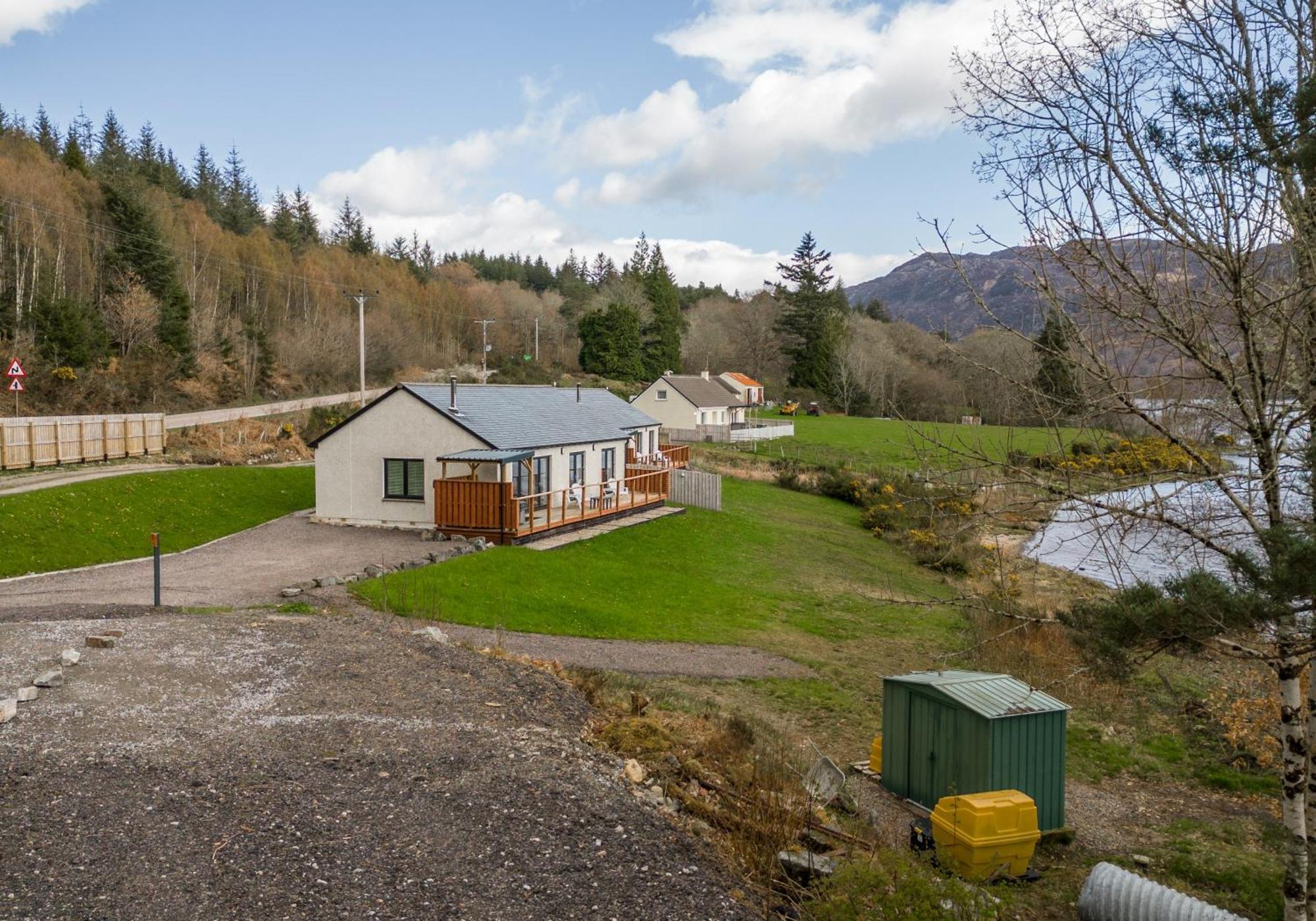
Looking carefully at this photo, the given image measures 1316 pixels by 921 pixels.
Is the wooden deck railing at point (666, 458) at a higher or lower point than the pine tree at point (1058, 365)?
lower

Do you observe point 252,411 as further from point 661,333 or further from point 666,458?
point 661,333

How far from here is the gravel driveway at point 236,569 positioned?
16641mm

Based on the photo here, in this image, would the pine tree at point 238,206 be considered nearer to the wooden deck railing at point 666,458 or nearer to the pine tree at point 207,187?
the pine tree at point 207,187

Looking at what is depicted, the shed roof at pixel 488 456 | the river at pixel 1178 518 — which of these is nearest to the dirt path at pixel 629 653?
the shed roof at pixel 488 456

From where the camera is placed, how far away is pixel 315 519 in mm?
25906

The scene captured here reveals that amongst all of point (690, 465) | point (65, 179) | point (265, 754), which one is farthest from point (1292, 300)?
point (65, 179)

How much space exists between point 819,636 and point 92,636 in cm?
1446

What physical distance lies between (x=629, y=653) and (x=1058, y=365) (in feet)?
34.1

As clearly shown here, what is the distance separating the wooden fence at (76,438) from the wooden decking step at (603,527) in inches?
665

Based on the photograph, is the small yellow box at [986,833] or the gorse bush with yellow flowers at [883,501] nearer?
the small yellow box at [986,833]

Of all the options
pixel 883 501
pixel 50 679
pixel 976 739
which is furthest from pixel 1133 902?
pixel 883 501

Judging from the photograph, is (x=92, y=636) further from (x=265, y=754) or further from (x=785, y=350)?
(x=785, y=350)

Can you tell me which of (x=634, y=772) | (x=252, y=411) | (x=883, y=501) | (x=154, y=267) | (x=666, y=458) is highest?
(x=154, y=267)

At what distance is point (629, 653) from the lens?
1680cm
